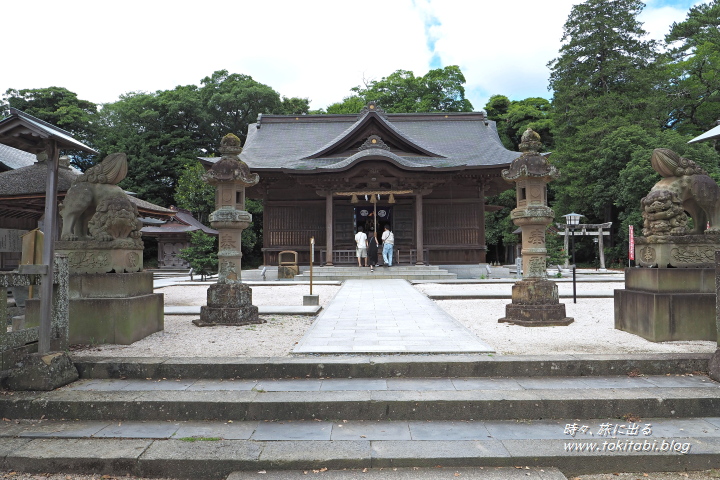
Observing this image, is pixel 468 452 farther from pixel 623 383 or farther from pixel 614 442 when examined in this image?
pixel 623 383

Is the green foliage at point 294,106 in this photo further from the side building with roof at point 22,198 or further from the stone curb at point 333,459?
the stone curb at point 333,459

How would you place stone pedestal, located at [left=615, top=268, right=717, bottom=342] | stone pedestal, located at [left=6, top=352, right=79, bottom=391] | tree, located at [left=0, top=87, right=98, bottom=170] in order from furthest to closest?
tree, located at [left=0, top=87, right=98, bottom=170]
stone pedestal, located at [left=615, top=268, right=717, bottom=342]
stone pedestal, located at [left=6, top=352, right=79, bottom=391]

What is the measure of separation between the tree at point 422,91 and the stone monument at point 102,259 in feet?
111

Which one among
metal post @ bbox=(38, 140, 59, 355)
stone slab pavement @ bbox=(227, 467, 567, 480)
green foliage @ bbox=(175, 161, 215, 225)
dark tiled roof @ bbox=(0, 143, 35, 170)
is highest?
green foliage @ bbox=(175, 161, 215, 225)

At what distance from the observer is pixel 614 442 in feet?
10.3

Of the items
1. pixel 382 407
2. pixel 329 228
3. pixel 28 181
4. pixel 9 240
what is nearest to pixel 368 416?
pixel 382 407

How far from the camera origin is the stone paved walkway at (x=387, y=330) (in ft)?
15.9

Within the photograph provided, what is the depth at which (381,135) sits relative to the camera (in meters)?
20.2

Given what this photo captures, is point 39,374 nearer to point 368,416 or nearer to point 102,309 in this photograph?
point 102,309

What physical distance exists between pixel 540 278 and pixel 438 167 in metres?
11.2

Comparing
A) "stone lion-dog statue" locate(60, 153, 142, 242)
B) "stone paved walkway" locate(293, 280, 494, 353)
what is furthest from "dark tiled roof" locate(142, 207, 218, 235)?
"stone lion-dog statue" locate(60, 153, 142, 242)

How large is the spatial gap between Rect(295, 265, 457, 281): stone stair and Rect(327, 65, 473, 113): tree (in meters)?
24.0

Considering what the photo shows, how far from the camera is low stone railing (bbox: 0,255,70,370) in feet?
12.8

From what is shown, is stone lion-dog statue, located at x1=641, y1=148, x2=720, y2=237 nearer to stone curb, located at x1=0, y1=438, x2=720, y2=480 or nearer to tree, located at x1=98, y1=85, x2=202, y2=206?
stone curb, located at x1=0, y1=438, x2=720, y2=480
